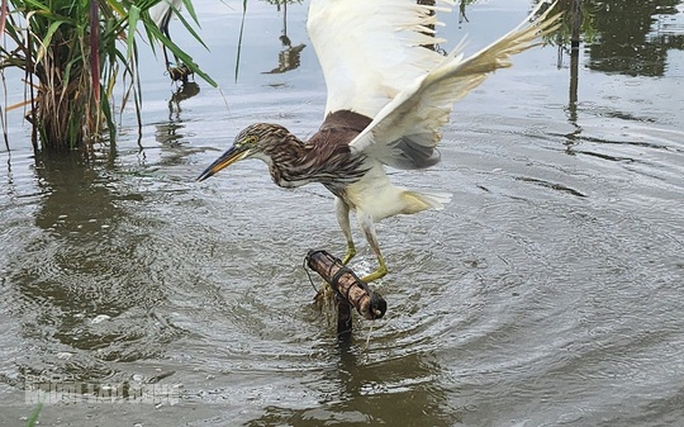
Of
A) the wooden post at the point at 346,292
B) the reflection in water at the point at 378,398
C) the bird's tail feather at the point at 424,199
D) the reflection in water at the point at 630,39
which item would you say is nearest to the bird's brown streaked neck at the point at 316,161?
the bird's tail feather at the point at 424,199

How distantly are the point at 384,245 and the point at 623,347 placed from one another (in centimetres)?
169

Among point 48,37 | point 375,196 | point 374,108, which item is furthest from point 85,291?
point 48,37

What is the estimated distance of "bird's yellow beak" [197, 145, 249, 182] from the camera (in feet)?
12.9

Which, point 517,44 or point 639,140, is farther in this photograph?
point 639,140

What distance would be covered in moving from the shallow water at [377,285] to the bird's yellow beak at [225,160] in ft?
2.38

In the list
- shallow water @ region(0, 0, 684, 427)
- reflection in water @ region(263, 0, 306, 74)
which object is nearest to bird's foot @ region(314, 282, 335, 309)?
shallow water @ region(0, 0, 684, 427)

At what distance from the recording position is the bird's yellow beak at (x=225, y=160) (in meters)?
3.93

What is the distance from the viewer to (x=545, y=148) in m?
6.86

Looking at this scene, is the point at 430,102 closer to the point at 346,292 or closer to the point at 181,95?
the point at 346,292

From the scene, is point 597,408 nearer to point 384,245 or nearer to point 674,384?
point 674,384

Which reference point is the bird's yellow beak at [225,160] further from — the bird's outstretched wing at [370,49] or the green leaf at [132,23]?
the green leaf at [132,23]

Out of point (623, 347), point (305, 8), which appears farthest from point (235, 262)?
point (305, 8)

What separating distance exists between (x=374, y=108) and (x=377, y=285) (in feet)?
Answer: 2.98

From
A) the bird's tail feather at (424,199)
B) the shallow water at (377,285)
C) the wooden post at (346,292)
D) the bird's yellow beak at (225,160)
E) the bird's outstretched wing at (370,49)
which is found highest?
the bird's outstretched wing at (370,49)
